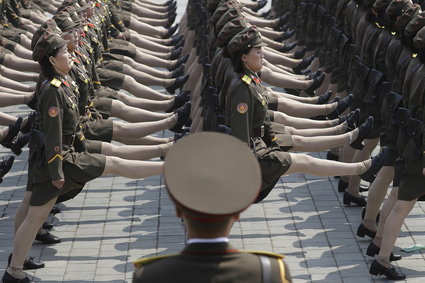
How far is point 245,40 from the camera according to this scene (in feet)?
29.0

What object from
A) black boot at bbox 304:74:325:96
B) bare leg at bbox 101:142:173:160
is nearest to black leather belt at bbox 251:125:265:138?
bare leg at bbox 101:142:173:160

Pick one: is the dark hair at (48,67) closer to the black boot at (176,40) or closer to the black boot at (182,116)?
the black boot at (182,116)

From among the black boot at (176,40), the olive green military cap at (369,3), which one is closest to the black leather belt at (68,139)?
the olive green military cap at (369,3)

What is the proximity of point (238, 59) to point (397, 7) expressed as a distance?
6.03 feet

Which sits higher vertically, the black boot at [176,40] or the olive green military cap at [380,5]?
the olive green military cap at [380,5]

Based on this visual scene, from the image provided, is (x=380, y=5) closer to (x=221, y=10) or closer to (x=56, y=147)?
(x=221, y=10)

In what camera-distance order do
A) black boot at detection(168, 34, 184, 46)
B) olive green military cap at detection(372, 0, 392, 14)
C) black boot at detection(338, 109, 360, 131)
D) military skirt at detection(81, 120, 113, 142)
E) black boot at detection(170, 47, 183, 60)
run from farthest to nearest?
black boot at detection(168, 34, 184, 46), black boot at detection(170, 47, 183, 60), olive green military cap at detection(372, 0, 392, 14), black boot at detection(338, 109, 360, 131), military skirt at detection(81, 120, 113, 142)

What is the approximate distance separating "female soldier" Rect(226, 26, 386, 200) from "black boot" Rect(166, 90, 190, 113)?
2556 millimetres

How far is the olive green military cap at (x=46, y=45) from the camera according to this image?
861 cm

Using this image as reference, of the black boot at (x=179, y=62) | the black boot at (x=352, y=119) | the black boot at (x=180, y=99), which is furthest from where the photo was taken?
the black boot at (x=179, y=62)

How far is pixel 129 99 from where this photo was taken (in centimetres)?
1144

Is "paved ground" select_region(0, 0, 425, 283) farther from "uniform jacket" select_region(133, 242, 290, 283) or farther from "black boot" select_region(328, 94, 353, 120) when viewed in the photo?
"uniform jacket" select_region(133, 242, 290, 283)

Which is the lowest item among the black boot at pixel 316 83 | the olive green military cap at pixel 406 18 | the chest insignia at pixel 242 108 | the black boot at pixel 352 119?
the black boot at pixel 316 83

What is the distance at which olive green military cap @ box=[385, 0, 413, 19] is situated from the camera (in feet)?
32.6
